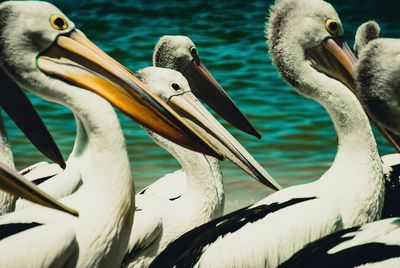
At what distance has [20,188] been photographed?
3.07 metres

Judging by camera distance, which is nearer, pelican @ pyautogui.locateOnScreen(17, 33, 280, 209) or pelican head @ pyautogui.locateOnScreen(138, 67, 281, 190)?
pelican head @ pyautogui.locateOnScreen(138, 67, 281, 190)

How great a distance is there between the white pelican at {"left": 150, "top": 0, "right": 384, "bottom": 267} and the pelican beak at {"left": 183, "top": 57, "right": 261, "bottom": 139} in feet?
3.09

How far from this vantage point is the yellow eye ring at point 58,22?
3.88 meters

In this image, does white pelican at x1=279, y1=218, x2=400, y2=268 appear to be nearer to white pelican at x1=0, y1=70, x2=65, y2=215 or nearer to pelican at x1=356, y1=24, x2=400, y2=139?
pelican at x1=356, y1=24, x2=400, y2=139

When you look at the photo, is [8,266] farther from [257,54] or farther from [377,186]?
[257,54]

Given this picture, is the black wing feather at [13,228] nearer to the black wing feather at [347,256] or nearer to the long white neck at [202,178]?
the black wing feather at [347,256]

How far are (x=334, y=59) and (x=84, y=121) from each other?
189 cm

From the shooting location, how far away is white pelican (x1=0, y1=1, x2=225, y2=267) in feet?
11.3

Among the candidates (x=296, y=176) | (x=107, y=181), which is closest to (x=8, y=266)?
(x=107, y=181)

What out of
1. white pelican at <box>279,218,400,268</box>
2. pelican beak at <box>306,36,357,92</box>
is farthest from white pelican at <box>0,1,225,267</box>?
pelican beak at <box>306,36,357,92</box>

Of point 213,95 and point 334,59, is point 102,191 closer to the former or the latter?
point 334,59

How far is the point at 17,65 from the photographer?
3.84 metres

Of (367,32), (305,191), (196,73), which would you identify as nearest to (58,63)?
(305,191)

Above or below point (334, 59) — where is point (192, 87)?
below
